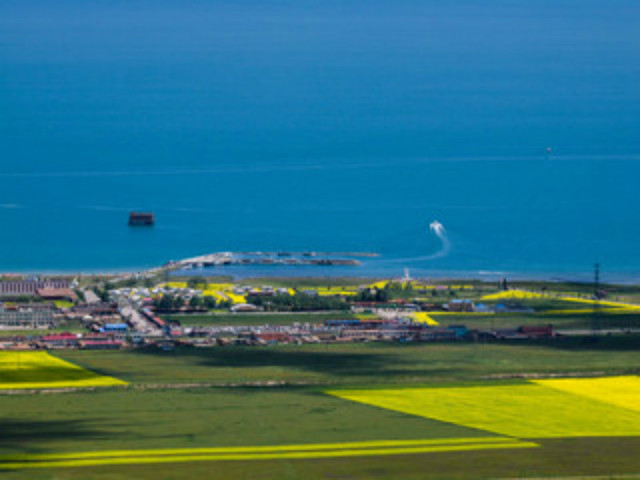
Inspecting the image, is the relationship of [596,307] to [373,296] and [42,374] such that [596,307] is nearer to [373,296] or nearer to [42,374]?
[373,296]

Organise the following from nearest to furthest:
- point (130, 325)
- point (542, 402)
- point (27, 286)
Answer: point (542, 402) < point (130, 325) < point (27, 286)

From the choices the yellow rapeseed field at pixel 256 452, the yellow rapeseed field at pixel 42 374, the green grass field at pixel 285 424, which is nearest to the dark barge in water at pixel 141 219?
the green grass field at pixel 285 424

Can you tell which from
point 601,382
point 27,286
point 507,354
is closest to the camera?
point 601,382

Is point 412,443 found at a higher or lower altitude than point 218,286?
lower

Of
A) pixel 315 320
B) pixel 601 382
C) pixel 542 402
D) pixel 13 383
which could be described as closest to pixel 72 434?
pixel 13 383

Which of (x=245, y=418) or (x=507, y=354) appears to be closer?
(x=245, y=418)

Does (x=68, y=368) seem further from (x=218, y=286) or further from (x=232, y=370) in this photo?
(x=218, y=286)
